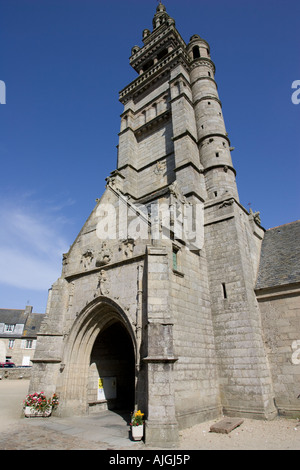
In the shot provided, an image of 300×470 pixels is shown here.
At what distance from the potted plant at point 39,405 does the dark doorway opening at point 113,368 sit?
5.26ft

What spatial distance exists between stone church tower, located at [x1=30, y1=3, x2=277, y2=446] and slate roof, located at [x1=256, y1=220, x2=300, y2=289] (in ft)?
1.80

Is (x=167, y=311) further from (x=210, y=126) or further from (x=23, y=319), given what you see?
(x=23, y=319)

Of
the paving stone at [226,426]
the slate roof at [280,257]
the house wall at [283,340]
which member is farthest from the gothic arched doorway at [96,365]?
the slate roof at [280,257]

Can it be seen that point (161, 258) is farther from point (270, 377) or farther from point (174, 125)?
point (174, 125)

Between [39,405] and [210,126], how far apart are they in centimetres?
1644

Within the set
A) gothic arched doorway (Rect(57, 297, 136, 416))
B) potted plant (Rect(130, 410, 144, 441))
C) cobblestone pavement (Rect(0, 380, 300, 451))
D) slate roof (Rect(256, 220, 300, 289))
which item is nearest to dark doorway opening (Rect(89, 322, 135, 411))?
gothic arched doorway (Rect(57, 297, 136, 416))

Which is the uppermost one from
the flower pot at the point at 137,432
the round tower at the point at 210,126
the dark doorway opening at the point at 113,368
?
the round tower at the point at 210,126

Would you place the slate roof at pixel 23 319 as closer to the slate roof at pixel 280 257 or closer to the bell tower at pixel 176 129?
the bell tower at pixel 176 129

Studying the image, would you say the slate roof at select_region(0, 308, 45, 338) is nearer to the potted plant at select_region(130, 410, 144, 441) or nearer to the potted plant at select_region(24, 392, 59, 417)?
the potted plant at select_region(24, 392, 59, 417)

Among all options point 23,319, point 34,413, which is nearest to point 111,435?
point 34,413

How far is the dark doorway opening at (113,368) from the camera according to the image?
11.3 meters

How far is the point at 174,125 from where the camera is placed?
17031 millimetres

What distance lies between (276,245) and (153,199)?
715 cm

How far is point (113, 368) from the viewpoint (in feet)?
39.5
